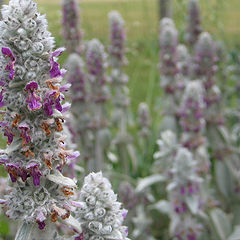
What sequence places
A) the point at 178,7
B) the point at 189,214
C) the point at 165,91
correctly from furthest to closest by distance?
the point at 178,7
the point at 165,91
the point at 189,214

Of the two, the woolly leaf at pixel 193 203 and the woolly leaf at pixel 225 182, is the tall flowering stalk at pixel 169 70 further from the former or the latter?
the woolly leaf at pixel 193 203

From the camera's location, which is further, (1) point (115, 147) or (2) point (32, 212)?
(1) point (115, 147)

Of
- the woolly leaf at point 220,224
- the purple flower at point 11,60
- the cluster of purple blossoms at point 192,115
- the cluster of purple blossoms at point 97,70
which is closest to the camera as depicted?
the purple flower at point 11,60

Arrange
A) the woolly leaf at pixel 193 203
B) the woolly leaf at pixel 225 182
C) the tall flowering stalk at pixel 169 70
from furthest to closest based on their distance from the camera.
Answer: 1. the tall flowering stalk at pixel 169 70
2. the woolly leaf at pixel 225 182
3. the woolly leaf at pixel 193 203

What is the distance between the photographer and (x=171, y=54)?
16.6 ft

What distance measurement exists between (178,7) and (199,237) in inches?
110

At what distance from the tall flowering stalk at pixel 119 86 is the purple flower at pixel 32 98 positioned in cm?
351

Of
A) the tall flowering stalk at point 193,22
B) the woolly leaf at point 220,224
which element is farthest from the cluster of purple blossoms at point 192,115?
the tall flowering stalk at point 193,22

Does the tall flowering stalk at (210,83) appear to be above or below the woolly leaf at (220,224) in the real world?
above

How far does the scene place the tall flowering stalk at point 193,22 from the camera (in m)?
5.62

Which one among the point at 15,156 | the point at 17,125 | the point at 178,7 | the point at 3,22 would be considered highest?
the point at 3,22

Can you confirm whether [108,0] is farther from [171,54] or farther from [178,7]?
[171,54]

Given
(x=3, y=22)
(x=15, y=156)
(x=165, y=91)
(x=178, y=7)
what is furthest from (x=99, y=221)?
(x=178, y=7)

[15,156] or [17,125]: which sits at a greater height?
[17,125]
